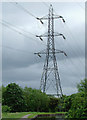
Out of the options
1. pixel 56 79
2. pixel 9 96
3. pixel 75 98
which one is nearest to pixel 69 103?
pixel 75 98

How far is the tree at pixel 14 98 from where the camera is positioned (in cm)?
3488

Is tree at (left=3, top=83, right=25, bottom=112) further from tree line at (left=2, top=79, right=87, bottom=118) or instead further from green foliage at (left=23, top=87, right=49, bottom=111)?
green foliage at (left=23, top=87, right=49, bottom=111)

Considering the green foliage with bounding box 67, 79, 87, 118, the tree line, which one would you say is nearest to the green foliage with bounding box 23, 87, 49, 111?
the tree line

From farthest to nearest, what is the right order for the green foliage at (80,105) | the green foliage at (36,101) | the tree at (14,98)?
the green foliage at (36,101) < the tree at (14,98) < the green foliage at (80,105)

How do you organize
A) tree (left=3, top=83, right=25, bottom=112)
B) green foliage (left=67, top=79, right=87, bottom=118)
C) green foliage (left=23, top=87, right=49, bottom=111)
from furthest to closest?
green foliage (left=23, top=87, right=49, bottom=111) → tree (left=3, top=83, right=25, bottom=112) → green foliage (left=67, top=79, right=87, bottom=118)

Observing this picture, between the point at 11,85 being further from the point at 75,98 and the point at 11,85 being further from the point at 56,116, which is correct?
the point at 75,98

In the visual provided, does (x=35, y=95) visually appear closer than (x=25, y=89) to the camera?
Yes

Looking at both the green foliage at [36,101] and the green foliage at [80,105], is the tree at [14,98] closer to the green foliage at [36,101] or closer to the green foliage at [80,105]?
the green foliage at [36,101]

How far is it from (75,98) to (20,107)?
24790mm

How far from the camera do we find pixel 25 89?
4034 cm

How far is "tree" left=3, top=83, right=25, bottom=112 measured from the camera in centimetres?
3488

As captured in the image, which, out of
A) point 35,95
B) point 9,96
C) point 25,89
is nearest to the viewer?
point 9,96

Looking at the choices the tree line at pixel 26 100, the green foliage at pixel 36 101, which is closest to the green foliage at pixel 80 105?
the tree line at pixel 26 100

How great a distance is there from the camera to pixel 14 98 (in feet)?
116
